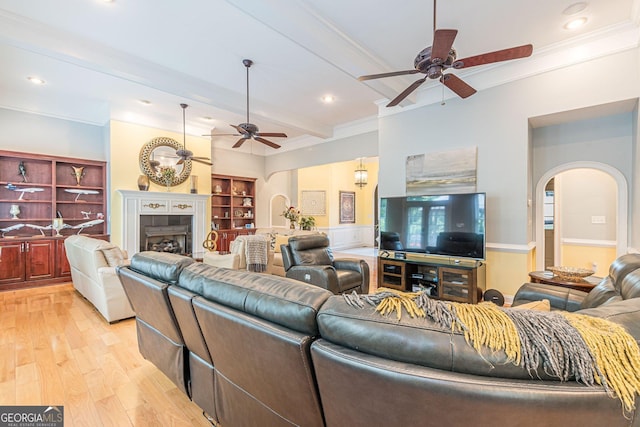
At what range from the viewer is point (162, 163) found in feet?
19.5

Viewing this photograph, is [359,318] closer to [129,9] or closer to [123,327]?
[123,327]

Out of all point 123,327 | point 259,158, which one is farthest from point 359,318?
point 259,158

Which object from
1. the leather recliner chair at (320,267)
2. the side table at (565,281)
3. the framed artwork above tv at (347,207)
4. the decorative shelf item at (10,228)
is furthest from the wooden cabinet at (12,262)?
the framed artwork above tv at (347,207)

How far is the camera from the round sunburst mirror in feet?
18.7

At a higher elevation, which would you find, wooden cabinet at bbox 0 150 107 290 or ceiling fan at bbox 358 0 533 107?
ceiling fan at bbox 358 0 533 107

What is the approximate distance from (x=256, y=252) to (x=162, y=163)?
3.16m

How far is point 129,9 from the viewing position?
275 centimetres

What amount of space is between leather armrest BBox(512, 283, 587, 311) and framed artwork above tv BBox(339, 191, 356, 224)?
24.0ft

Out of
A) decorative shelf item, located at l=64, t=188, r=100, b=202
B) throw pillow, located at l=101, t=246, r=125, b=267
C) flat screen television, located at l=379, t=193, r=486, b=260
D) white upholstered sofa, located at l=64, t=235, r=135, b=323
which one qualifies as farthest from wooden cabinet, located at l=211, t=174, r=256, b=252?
flat screen television, located at l=379, t=193, r=486, b=260

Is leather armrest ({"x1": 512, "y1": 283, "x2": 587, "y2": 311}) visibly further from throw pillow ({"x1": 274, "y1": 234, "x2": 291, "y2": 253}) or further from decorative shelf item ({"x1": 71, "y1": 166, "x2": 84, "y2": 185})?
decorative shelf item ({"x1": 71, "y1": 166, "x2": 84, "y2": 185})

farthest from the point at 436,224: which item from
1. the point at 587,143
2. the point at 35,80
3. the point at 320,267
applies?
the point at 35,80

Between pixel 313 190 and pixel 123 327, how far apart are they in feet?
22.1

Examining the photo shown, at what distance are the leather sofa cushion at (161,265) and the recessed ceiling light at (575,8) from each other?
404cm

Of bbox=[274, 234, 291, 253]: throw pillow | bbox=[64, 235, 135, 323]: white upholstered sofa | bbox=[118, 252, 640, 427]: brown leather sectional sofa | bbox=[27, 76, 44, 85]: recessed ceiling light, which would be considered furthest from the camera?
bbox=[274, 234, 291, 253]: throw pillow
